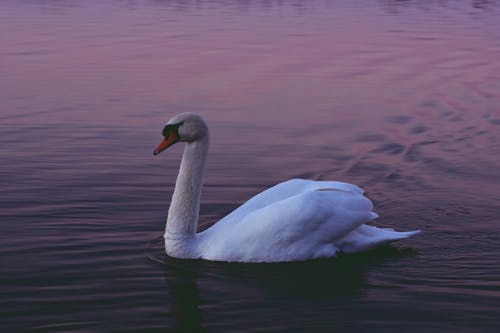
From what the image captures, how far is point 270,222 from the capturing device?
8711mm

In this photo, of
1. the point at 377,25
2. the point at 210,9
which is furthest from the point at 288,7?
the point at 377,25

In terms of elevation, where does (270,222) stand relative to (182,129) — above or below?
below

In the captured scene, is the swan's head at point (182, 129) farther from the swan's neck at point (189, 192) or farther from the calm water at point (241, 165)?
the calm water at point (241, 165)

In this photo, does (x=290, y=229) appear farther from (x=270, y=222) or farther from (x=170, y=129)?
(x=170, y=129)

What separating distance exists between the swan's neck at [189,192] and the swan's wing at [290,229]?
0.72ft

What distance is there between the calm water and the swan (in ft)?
0.48

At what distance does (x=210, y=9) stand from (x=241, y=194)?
23.7 m

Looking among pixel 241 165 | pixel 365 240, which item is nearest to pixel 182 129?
pixel 365 240

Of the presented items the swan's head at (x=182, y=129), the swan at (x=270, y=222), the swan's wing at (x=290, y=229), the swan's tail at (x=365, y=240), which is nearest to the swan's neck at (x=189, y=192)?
the swan at (x=270, y=222)

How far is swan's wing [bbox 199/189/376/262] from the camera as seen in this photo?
8.74 metres

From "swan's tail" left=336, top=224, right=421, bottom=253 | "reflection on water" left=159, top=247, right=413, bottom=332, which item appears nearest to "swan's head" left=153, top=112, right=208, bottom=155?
"reflection on water" left=159, top=247, right=413, bottom=332

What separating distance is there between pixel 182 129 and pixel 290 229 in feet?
4.10

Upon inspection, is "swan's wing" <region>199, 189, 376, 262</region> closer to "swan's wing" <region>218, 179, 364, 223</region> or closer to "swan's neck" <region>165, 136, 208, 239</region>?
"swan's wing" <region>218, 179, 364, 223</region>

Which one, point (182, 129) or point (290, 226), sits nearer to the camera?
point (290, 226)
